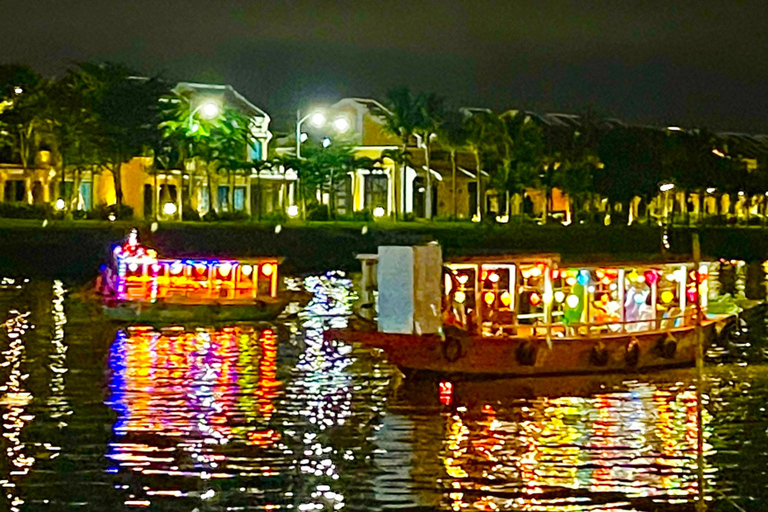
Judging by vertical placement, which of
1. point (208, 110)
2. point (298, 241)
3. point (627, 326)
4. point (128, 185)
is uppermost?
point (208, 110)

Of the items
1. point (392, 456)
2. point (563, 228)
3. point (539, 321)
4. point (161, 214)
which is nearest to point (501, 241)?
point (563, 228)

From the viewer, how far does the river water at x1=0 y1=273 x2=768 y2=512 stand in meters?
15.5

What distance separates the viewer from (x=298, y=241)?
60500 millimetres

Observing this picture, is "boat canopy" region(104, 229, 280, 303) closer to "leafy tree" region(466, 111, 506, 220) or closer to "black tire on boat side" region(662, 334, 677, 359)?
"black tire on boat side" region(662, 334, 677, 359)

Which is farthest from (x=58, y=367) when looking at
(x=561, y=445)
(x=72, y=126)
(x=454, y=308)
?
(x=72, y=126)

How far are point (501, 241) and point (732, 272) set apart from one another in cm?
1026

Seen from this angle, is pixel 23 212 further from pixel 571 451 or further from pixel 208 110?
pixel 571 451

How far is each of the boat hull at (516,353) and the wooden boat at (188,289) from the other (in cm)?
Result: 1111

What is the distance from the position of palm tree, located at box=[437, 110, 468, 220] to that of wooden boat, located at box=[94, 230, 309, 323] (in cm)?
4484

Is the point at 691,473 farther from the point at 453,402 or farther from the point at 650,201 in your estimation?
the point at 650,201

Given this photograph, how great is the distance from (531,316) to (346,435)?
649cm

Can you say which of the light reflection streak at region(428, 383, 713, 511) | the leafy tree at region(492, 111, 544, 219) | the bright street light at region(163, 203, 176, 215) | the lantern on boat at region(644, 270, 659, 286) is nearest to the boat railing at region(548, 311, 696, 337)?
the lantern on boat at region(644, 270, 659, 286)

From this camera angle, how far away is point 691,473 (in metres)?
16.8

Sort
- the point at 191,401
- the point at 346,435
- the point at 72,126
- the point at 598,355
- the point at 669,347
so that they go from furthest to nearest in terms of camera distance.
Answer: the point at 72,126, the point at 669,347, the point at 598,355, the point at 191,401, the point at 346,435
